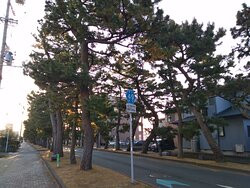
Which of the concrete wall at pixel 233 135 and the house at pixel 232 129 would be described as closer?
the house at pixel 232 129

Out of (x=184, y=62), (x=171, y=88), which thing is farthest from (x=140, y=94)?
(x=184, y=62)

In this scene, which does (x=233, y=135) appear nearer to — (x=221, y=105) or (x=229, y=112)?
(x=229, y=112)

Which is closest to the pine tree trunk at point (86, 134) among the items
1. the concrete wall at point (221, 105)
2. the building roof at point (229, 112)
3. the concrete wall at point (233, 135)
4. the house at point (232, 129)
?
the house at point (232, 129)

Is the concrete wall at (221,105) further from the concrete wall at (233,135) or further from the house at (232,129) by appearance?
the concrete wall at (233,135)

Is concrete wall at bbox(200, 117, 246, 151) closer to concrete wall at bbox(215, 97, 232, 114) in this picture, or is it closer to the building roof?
the building roof

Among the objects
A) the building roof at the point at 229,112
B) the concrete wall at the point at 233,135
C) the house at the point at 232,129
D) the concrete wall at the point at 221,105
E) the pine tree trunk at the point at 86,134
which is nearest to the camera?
the pine tree trunk at the point at 86,134

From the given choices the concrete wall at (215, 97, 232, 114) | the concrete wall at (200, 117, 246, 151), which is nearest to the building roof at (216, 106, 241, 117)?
the concrete wall at (200, 117, 246, 151)

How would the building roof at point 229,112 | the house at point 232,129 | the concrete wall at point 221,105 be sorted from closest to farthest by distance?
the house at point 232,129 → the building roof at point 229,112 → the concrete wall at point 221,105

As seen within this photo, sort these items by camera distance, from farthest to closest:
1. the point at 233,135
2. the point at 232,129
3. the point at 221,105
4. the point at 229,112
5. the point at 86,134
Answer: the point at 221,105 → the point at 229,112 → the point at 232,129 → the point at 233,135 → the point at 86,134

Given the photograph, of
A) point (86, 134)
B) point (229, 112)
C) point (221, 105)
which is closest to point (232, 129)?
point (229, 112)

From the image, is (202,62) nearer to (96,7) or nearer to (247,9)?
(247,9)

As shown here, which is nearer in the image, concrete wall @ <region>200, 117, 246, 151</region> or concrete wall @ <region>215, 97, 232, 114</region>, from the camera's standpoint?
concrete wall @ <region>200, 117, 246, 151</region>

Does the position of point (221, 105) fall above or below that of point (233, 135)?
above

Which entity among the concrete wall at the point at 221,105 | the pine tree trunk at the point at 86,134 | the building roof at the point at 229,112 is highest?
the concrete wall at the point at 221,105
